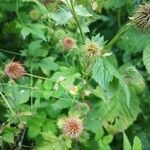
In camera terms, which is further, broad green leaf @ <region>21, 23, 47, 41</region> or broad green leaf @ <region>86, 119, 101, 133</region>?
broad green leaf @ <region>21, 23, 47, 41</region>

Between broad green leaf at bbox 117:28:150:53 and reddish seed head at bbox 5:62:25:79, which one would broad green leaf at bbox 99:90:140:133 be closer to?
broad green leaf at bbox 117:28:150:53

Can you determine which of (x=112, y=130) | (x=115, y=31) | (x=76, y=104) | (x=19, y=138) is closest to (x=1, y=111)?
(x=19, y=138)

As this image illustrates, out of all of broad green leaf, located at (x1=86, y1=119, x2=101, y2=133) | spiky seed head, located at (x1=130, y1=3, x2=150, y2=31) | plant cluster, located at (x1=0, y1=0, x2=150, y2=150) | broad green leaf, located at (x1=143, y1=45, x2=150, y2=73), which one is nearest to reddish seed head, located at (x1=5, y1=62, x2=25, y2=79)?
plant cluster, located at (x1=0, y1=0, x2=150, y2=150)

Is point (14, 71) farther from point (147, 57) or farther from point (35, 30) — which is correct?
point (147, 57)

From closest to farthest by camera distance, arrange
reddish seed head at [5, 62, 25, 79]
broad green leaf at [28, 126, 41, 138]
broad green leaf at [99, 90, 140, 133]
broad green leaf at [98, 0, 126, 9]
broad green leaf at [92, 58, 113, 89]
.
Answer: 1. broad green leaf at [92, 58, 113, 89]
2. reddish seed head at [5, 62, 25, 79]
3. broad green leaf at [28, 126, 41, 138]
4. broad green leaf at [99, 90, 140, 133]
5. broad green leaf at [98, 0, 126, 9]

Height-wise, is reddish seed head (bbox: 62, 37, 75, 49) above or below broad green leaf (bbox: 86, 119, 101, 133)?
above

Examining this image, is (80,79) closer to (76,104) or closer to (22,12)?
(76,104)

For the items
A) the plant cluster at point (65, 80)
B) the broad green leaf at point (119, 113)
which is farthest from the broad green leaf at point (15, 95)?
the broad green leaf at point (119, 113)

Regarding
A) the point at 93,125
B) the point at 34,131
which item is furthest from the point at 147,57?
the point at 34,131
